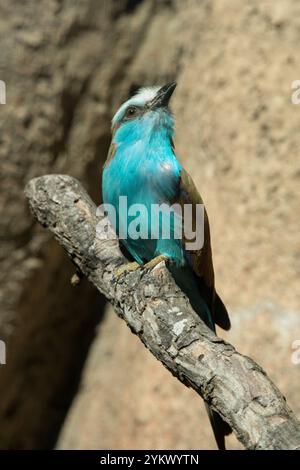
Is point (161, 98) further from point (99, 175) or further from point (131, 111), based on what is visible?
point (99, 175)

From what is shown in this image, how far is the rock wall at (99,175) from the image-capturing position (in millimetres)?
5191

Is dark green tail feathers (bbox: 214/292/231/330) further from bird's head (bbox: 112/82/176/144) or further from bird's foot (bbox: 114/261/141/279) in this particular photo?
bird's head (bbox: 112/82/176/144)

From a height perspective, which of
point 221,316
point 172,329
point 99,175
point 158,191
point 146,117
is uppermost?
point 146,117

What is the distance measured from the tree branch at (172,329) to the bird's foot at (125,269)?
0.03m

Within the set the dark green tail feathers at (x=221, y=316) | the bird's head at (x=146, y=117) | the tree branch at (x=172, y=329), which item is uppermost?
the bird's head at (x=146, y=117)

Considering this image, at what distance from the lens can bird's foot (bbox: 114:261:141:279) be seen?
12.0 ft

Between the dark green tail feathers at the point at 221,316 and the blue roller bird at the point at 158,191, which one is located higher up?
the blue roller bird at the point at 158,191

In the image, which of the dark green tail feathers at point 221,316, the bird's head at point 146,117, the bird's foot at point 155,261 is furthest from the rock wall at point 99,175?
the bird's foot at point 155,261

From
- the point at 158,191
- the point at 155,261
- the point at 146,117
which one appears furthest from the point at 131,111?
the point at 155,261

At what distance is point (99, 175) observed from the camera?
6.05m

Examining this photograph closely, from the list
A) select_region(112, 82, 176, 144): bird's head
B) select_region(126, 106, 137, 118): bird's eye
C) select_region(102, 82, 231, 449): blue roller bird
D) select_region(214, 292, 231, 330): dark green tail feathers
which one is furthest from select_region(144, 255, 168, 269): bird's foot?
select_region(126, 106, 137, 118): bird's eye

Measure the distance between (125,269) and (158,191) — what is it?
57cm

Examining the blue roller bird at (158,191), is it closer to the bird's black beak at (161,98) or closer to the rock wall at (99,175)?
the bird's black beak at (161,98)
